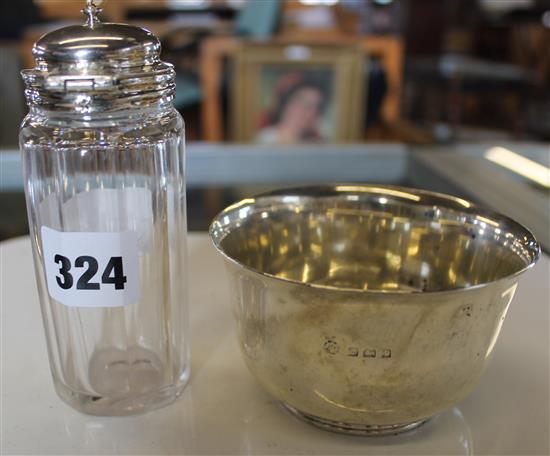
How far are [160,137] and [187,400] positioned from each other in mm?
147

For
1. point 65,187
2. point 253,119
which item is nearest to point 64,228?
→ point 65,187

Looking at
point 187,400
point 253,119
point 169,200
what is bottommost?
point 253,119

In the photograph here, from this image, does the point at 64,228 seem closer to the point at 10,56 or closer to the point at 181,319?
the point at 181,319

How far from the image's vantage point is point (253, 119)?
1.83 metres

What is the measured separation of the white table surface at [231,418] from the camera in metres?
0.31

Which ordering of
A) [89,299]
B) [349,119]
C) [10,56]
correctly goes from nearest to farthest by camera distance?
[89,299] → [349,119] → [10,56]

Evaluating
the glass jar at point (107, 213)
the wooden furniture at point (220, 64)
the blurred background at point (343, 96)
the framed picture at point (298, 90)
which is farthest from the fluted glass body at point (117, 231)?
the wooden furniture at point (220, 64)

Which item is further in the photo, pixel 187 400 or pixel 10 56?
pixel 10 56

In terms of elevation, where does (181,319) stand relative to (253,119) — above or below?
above

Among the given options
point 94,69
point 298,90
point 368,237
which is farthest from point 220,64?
point 94,69

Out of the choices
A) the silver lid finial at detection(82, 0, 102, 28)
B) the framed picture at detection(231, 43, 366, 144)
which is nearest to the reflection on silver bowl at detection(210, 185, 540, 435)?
the silver lid finial at detection(82, 0, 102, 28)

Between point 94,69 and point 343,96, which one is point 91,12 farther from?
point 343,96

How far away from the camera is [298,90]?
70.7 inches

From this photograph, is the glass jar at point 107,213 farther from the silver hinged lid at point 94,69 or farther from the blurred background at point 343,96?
the blurred background at point 343,96
